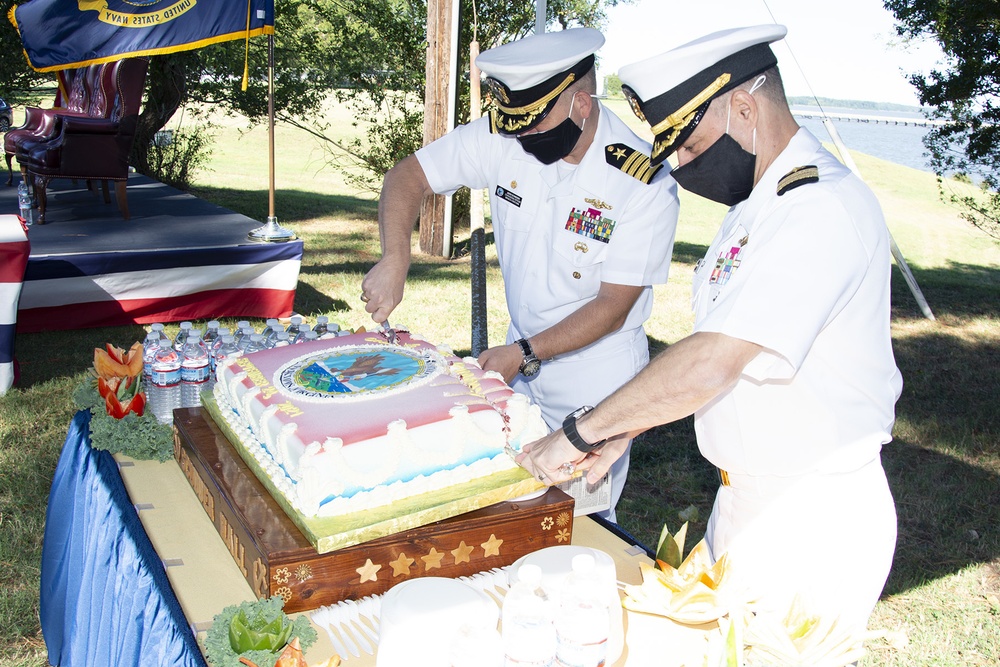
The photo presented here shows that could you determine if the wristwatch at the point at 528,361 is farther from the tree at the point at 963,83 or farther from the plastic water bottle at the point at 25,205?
the tree at the point at 963,83

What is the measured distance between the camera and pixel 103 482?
91.5 inches

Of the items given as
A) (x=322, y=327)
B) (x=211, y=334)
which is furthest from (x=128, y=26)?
(x=322, y=327)

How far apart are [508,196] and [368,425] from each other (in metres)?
1.34

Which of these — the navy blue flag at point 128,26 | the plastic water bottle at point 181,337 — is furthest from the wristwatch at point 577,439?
the navy blue flag at point 128,26

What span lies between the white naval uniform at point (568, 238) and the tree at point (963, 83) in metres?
6.93

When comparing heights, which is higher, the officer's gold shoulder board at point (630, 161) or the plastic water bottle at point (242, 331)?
the officer's gold shoulder board at point (630, 161)

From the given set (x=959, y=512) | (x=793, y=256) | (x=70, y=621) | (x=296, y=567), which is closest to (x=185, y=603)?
(x=296, y=567)

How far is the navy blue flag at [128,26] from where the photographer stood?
258 inches

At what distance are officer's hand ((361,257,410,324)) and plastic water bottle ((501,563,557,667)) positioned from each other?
1346 mm

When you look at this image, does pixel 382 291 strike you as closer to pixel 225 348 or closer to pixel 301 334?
pixel 301 334

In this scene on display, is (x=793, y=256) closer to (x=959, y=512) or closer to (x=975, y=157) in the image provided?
(x=959, y=512)

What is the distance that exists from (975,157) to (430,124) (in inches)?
222

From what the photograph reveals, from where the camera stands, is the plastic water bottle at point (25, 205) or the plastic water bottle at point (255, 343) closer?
the plastic water bottle at point (255, 343)

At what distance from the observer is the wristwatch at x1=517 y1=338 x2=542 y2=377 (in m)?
2.61
